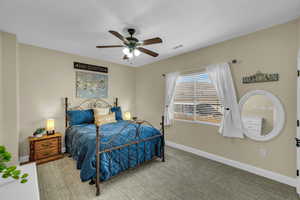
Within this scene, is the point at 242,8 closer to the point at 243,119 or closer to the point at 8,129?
the point at 243,119

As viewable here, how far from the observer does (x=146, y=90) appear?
441cm

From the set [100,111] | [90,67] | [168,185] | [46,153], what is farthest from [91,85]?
[168,185]

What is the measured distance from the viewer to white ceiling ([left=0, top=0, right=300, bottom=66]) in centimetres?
164

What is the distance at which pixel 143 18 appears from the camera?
1.90 m

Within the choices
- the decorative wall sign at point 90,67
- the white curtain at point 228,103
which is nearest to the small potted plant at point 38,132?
the decorative wall sign at point 90,67

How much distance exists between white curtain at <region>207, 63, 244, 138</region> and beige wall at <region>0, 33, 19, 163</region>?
3.86 metres

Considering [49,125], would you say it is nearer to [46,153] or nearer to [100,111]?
[46,153]

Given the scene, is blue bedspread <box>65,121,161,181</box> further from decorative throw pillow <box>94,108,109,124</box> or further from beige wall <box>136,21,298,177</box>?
beige wall <box>136,21,298,177</box>

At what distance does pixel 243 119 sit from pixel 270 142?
1.66 feet

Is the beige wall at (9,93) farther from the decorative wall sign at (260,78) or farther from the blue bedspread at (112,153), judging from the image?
the decorative wall sign at (260,78)

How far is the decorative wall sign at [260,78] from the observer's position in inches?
83.1

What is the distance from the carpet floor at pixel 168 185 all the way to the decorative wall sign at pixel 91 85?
179cm

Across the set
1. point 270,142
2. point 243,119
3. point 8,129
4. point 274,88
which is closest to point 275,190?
point 270,142

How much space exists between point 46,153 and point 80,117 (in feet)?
3.12
